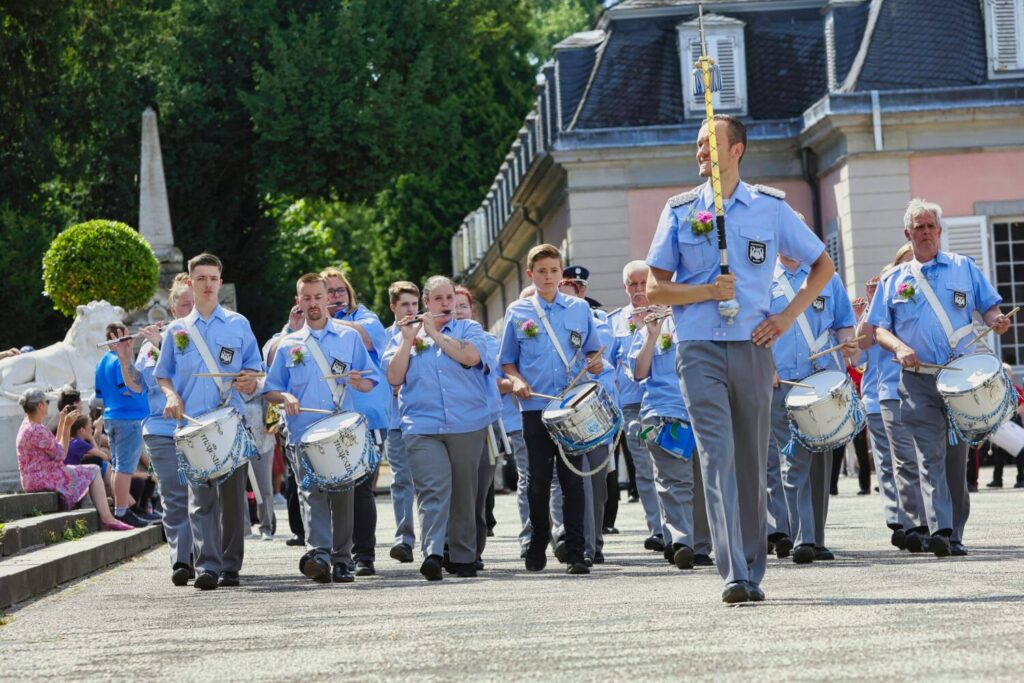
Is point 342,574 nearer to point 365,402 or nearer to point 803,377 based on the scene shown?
point 365,402

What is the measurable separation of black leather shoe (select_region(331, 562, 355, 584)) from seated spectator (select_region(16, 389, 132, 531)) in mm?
4418

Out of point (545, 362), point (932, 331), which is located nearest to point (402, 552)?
point (545, 362)

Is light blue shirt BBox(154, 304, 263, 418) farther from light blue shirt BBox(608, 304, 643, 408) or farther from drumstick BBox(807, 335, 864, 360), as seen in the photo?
drumstick BBox(807, 335, 864, 360)

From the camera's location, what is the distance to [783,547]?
1230 cm

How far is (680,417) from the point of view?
12781 mm

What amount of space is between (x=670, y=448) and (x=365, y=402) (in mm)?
2231

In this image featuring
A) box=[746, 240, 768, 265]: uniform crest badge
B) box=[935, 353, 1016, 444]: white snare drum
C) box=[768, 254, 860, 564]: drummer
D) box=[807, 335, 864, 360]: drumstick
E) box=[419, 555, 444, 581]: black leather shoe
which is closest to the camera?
box=[746, 240, 768, 265]: uniform crest badge

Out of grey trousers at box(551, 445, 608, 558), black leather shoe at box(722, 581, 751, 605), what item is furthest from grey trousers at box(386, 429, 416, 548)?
black leather shoe at box(722, 581, 751, 605)

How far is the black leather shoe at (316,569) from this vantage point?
40.2 feet

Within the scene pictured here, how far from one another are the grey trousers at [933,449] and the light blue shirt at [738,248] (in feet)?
10.0

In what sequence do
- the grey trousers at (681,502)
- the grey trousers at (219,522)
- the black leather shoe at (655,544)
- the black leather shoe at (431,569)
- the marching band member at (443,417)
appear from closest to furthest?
the black leather shoe at (431,569) → the grey trousers at (681,502) → the grey trousers at (219,522) → the marching band member at (443,417) → the black leather shoe at (655,544)

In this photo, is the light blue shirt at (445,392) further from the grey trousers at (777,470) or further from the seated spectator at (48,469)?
the seated spectator at (48,469)

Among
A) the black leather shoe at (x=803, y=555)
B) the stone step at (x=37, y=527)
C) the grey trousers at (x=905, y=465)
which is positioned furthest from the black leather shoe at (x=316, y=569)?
the grey trousers at (x=905, y=465)

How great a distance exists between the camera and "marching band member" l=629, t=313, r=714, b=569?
1220 centimetres
